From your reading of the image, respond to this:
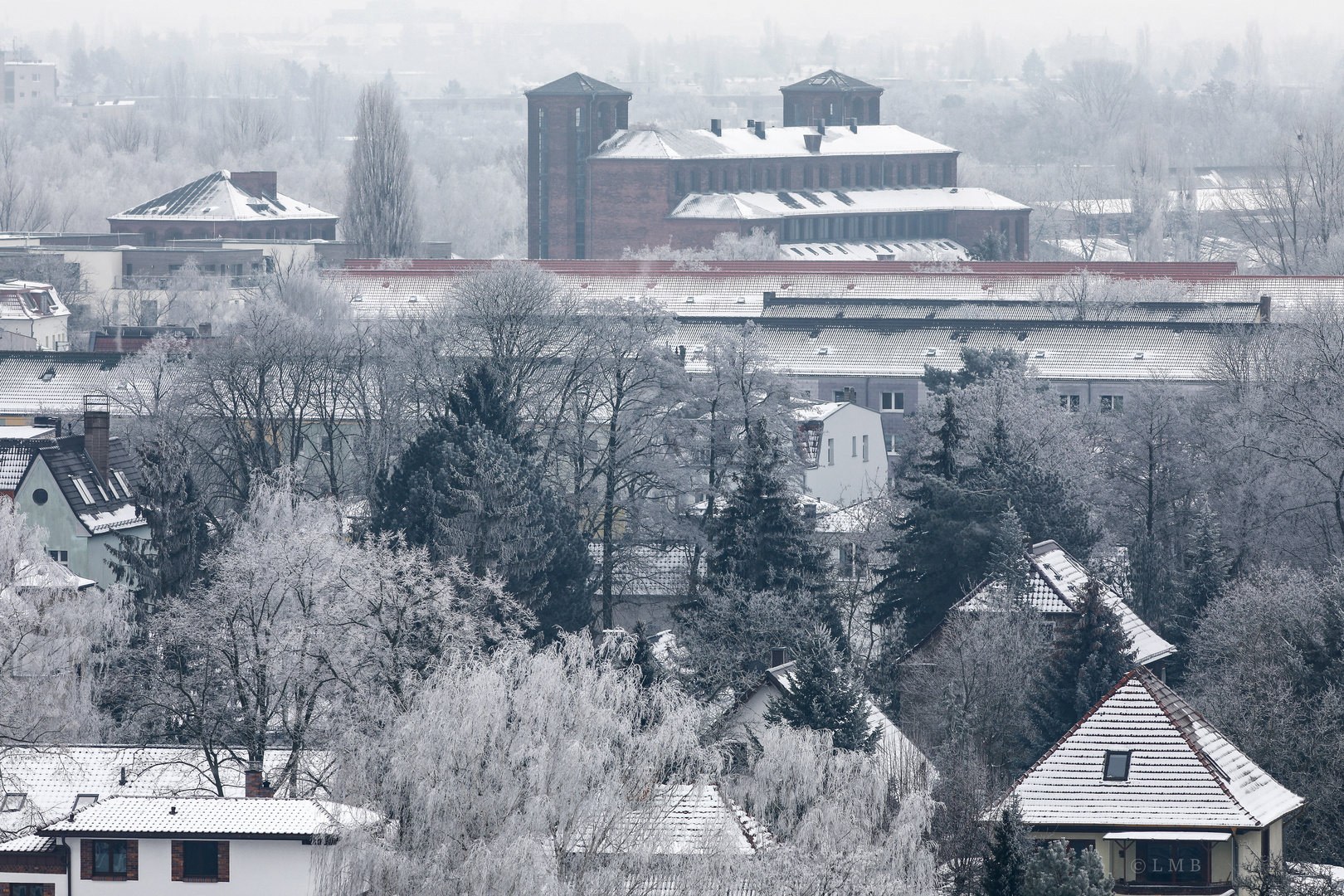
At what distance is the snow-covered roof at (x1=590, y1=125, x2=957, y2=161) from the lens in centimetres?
9938

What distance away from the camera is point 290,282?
241 feet

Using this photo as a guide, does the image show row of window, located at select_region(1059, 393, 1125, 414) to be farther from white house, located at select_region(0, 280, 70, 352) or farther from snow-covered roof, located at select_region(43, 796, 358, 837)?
snow-covered roof, located at select_region(43, 796, 358, 837)

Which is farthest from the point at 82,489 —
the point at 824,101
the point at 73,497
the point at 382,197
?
the point at 824,101

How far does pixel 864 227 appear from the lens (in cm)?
10231

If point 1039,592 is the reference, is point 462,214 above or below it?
above

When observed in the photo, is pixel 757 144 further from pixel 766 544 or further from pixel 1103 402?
pixel 766 544

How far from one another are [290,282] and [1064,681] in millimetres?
45178

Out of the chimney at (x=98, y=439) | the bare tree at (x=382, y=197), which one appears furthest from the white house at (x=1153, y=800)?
the bare tree at (x=382, y=197)

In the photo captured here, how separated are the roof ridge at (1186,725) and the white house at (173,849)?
10.7 metres

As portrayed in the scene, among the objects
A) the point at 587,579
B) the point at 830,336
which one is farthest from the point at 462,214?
the point at 587,579

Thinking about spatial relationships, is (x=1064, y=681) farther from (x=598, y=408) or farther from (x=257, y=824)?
(x=598, y=408)

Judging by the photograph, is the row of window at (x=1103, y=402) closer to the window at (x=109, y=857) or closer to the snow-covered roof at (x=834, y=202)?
the snow-covered roof at (x=834, y=202)

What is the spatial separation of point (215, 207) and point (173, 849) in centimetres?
7681

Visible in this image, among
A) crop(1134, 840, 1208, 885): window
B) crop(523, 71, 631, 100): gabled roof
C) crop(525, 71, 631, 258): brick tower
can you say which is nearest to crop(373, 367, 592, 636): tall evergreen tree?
crop(1134, 840, 1208, 885): window
